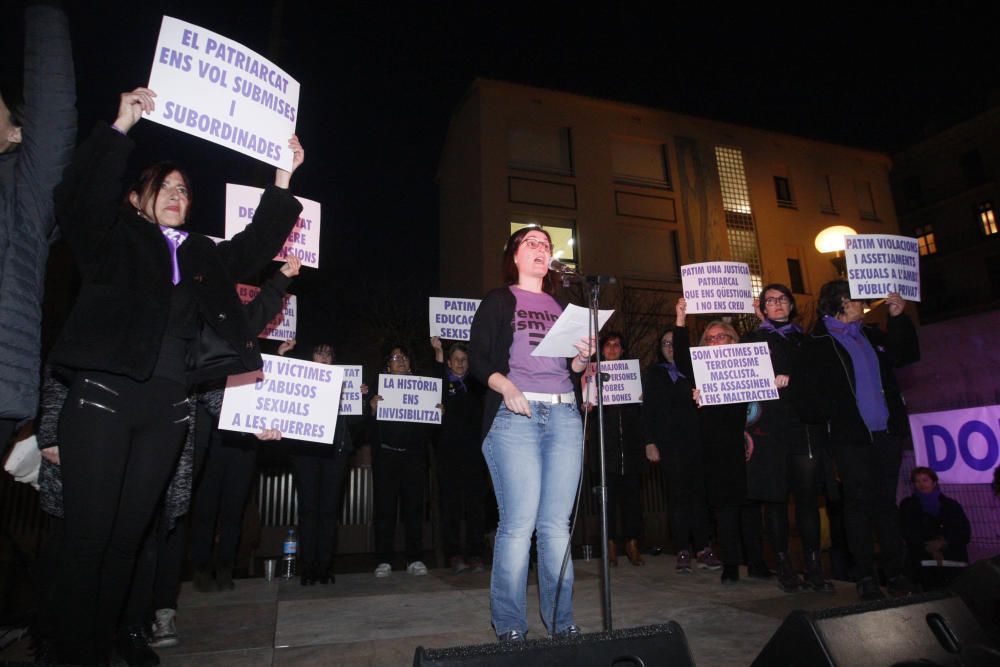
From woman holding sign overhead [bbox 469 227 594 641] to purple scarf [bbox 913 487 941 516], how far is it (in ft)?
16.6

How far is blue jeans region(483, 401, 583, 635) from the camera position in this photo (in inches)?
118

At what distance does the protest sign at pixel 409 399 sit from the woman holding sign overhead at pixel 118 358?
11.1 feet

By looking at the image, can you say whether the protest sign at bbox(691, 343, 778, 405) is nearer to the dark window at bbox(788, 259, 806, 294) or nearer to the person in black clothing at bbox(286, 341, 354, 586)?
the person in black clothing at bbox(286, 341, 354, 586)

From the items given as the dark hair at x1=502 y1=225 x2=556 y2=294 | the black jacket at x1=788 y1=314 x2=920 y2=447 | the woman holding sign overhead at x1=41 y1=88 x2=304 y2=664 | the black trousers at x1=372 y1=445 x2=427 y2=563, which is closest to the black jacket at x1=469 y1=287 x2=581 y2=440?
the dark hair at x1=502 y1=225 x2=556 y2=294

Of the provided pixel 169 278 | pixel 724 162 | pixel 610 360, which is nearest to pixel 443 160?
pixel 724 162

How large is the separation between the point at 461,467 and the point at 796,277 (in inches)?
749

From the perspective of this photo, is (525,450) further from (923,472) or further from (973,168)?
(973,168)

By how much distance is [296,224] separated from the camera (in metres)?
4.90

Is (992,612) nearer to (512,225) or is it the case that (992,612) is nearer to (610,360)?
(610,360)

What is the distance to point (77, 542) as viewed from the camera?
2.32m

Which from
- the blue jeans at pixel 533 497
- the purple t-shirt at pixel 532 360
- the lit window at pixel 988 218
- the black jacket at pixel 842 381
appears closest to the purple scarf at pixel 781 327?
the black jacket at pixel 842 381

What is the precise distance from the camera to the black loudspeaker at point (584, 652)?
163cm

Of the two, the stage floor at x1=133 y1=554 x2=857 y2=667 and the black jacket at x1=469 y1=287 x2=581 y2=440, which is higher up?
the black jacket at x1=469 y1=287 x2=581 y2=440

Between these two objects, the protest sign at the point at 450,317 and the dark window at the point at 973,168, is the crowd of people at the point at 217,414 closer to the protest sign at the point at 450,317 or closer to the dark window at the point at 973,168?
the protest sign at the point at 450,317
